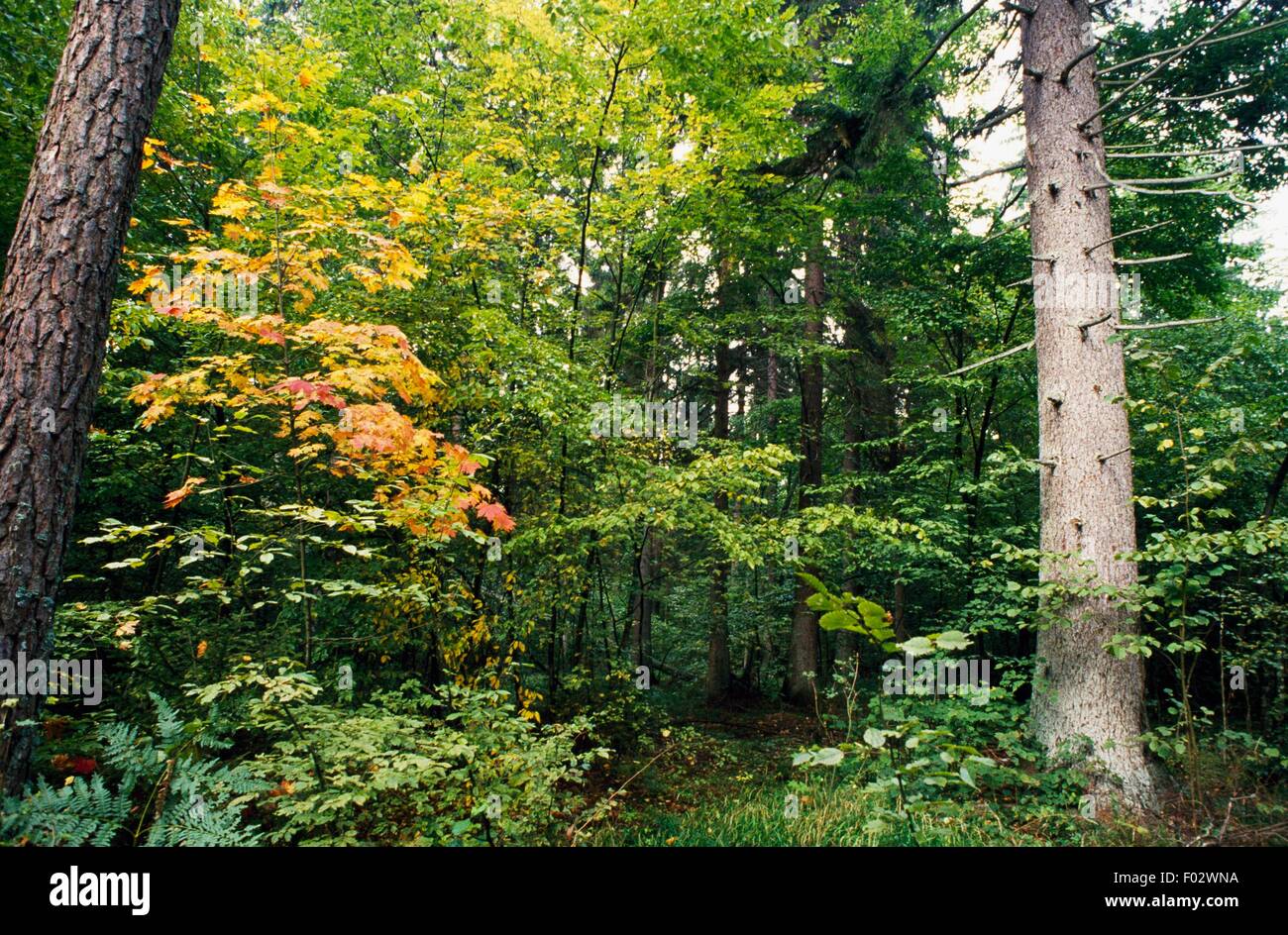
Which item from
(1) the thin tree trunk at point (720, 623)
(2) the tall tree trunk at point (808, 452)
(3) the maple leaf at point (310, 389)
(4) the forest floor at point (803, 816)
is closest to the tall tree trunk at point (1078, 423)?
(4) the forest floor at point (803, 816)

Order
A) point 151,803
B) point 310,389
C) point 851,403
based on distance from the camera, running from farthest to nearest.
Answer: point 851,403 < point 310,389 < point 151,803

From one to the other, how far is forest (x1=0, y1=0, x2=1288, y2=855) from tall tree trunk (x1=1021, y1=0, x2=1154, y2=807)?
4 centimetres

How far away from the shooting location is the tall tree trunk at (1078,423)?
463cm

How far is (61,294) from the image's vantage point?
2559mm

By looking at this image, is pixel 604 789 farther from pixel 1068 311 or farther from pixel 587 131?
pixel 587 131

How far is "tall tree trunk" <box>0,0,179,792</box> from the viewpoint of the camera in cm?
239

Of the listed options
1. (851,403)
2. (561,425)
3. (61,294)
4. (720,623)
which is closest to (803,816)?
(561,425)

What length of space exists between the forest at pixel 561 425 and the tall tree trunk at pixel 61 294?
18mm

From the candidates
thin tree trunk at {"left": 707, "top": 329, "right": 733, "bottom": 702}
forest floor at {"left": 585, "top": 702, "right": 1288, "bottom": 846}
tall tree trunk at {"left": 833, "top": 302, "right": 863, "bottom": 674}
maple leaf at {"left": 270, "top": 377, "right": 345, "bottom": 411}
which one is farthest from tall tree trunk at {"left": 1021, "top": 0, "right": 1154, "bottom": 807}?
thin tree trunk at {"left": 707, "top": 329, "right": 733, "bottom": 702}

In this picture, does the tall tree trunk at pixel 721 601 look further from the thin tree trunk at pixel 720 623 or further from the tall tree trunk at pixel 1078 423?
the tall tree trunk at pixel 1078 423

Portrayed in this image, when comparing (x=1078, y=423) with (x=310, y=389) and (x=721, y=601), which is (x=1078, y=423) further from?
(x=721, y=601)

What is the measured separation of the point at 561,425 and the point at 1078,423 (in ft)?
15.6

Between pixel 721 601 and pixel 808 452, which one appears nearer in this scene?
pixel 808 452

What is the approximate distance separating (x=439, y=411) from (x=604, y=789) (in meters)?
4.35
